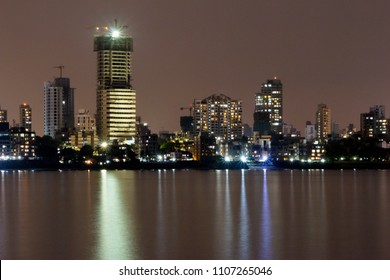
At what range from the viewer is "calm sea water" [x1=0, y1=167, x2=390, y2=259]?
95.8 ft

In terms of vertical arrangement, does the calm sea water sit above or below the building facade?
below

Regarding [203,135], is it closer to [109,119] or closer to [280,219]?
[109,119]

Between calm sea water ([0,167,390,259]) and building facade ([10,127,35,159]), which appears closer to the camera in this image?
calm sea water ([0,167,390,259])

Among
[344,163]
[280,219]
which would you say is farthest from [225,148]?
[280,219]

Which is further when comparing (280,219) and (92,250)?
(280,219)

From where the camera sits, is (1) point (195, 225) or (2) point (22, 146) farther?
(2) point (22, 146)

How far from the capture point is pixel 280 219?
1608 inches

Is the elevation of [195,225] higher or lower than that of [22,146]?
lower

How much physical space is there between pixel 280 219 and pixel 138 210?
8.82 meters

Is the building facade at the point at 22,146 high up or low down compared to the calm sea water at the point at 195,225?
up

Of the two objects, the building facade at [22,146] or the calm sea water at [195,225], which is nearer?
the calm sea water at [195,225]

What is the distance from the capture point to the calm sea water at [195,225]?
29188 millimetres

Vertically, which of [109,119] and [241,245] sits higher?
[109,119]

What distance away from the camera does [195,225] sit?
37.6 metres
